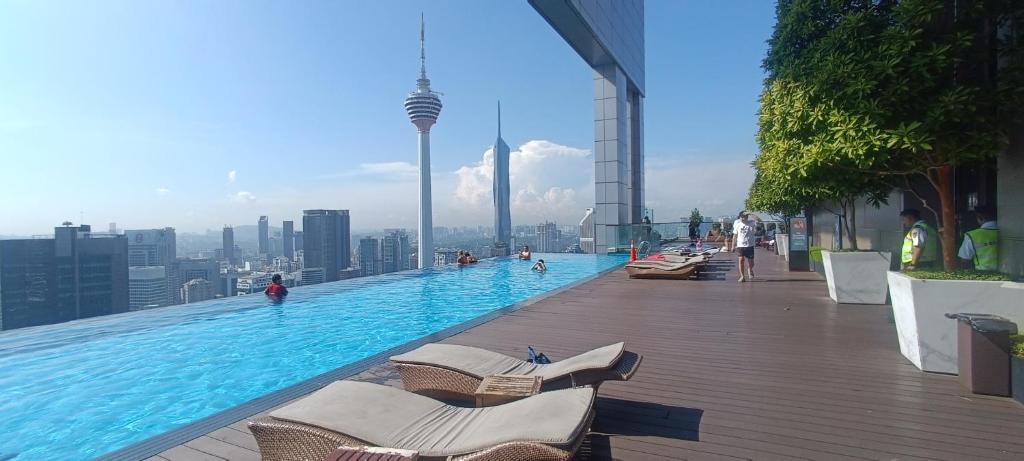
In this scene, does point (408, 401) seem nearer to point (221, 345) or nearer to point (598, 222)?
point (221, 345)

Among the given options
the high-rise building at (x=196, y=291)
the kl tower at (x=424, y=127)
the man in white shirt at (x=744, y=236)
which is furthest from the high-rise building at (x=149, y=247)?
the kl tower at (x=424, y=127)

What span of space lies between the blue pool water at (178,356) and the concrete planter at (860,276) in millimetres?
5992

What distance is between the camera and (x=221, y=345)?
741 cm

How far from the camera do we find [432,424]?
8.25 feet

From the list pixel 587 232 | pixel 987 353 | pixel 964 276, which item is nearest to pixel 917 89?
pixel 964 276

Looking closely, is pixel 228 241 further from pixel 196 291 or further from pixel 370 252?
pixel 196 291

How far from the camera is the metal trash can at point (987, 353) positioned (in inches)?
127

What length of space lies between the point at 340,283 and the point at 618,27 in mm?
17835

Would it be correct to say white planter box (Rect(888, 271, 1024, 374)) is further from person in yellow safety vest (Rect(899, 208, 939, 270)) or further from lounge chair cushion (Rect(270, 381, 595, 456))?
lounge chair cushion (Rect(270, 381, 595, 456))

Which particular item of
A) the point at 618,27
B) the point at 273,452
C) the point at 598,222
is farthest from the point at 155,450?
the point at 618,27

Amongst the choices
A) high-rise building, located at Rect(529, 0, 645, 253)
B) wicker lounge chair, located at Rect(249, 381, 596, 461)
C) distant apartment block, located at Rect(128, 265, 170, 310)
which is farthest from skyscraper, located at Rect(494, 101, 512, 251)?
wicker lounge chair, located at Rect(249, 381, 596, 461)

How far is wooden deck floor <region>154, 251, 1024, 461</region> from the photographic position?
261 centimetres

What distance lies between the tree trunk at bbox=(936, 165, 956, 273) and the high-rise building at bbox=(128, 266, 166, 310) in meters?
13.1

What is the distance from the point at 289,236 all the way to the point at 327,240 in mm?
5325
